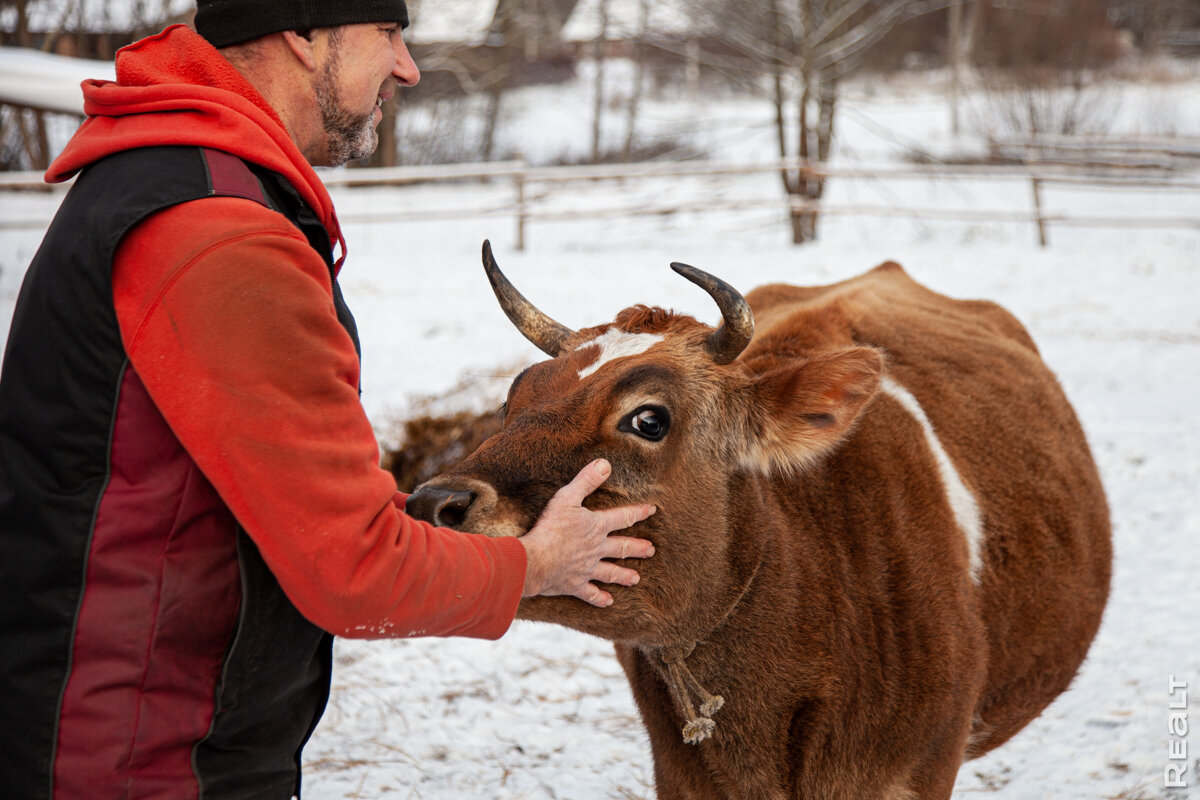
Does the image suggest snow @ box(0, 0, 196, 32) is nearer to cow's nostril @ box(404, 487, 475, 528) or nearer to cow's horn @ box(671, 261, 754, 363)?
cow's horn @ box(671, 261, 754, 363)

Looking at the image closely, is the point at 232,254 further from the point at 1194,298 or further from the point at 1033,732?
the point at 1194,298

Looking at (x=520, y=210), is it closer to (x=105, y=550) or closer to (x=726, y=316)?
(x=726, y=316)

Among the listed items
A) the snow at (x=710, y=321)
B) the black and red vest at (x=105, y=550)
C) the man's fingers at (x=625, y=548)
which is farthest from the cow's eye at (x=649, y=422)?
the snow at (x=710, y=321)

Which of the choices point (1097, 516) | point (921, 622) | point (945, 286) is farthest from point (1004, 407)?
point (945, 286)

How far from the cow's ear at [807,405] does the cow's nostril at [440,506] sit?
32.9 inches

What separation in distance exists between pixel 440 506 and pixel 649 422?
58 cm

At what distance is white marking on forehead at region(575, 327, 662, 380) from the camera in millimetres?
2404

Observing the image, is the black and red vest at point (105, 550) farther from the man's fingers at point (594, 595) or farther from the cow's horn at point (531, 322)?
the cow's horn at point (531, 322)

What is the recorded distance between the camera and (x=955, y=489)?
2998 mm

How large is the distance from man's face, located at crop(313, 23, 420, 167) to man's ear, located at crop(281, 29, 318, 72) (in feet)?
0.09

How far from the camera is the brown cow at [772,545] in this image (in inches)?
89.1

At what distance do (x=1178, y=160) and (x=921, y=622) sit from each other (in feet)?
61.3

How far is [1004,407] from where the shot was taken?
11.6 ft

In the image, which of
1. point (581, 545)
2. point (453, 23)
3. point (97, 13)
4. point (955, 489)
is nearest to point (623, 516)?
point (581, 545)
